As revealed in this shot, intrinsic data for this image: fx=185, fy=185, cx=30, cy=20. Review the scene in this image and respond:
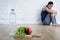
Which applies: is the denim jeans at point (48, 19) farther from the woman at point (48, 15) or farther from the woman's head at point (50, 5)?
the woman's head at point (50, 5)

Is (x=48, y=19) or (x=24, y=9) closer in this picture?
(x=48, y=19)

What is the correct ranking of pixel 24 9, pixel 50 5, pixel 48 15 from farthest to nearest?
pixel 24 9, pixel 48 15, pixel 50 5

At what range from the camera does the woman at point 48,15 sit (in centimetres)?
589

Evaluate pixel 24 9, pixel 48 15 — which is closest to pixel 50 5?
pixel 48 15

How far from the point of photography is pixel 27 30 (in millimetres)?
2316

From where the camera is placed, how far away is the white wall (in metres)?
6.21

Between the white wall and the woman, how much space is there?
326mm

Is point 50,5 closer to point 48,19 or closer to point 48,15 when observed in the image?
point 48,15

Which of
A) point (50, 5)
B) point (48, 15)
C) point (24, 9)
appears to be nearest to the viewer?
point (50, 5)

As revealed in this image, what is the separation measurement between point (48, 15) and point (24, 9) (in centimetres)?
86

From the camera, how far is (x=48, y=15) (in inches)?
236

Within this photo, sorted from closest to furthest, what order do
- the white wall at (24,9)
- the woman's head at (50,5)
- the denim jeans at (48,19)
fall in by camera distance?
the woman's head at (50,5) < the denim jeans at (48,19) < the white wall at (24,9)

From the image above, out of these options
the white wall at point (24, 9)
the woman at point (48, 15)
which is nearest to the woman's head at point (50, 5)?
the woman at point (48, 15)

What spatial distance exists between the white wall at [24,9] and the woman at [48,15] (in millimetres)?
326
